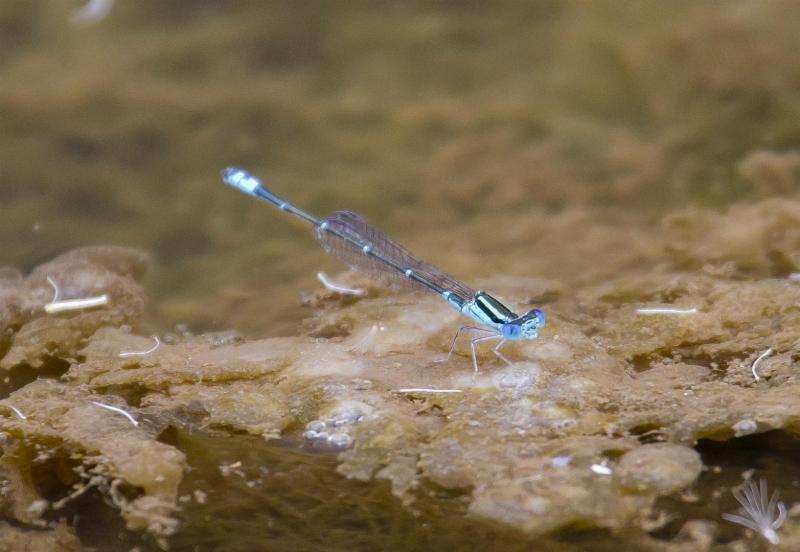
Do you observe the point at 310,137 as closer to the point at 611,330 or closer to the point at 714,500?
the point at 611,330

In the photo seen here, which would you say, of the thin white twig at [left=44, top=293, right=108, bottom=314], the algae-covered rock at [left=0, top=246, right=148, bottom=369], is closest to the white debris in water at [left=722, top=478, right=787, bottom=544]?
the algae-covered rock at [left=0, top=246, right=148, bottom=369]

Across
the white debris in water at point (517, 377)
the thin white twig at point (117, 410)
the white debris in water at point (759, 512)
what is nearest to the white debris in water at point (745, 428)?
the white debris in water at point (759, 512)

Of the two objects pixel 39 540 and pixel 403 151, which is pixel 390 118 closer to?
pixel 403 151

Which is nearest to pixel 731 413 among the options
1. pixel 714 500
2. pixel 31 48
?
pixel 714 500

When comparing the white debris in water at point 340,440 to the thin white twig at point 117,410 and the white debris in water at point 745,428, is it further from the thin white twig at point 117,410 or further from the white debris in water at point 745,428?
the white debris in water at point 745,428

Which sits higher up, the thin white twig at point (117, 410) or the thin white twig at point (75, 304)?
the thin white twig at point (75, 304)

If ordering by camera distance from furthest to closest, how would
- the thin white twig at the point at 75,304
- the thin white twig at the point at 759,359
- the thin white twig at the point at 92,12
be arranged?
the thin white twig at the point at 92,12
the thin white twig at the point at 75,304
the thin white twig at the point at 759,359

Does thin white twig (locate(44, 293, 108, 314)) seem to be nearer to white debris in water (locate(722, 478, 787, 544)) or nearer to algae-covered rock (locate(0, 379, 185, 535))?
algae-covered rock (locate(0, 379, 185, 535))
